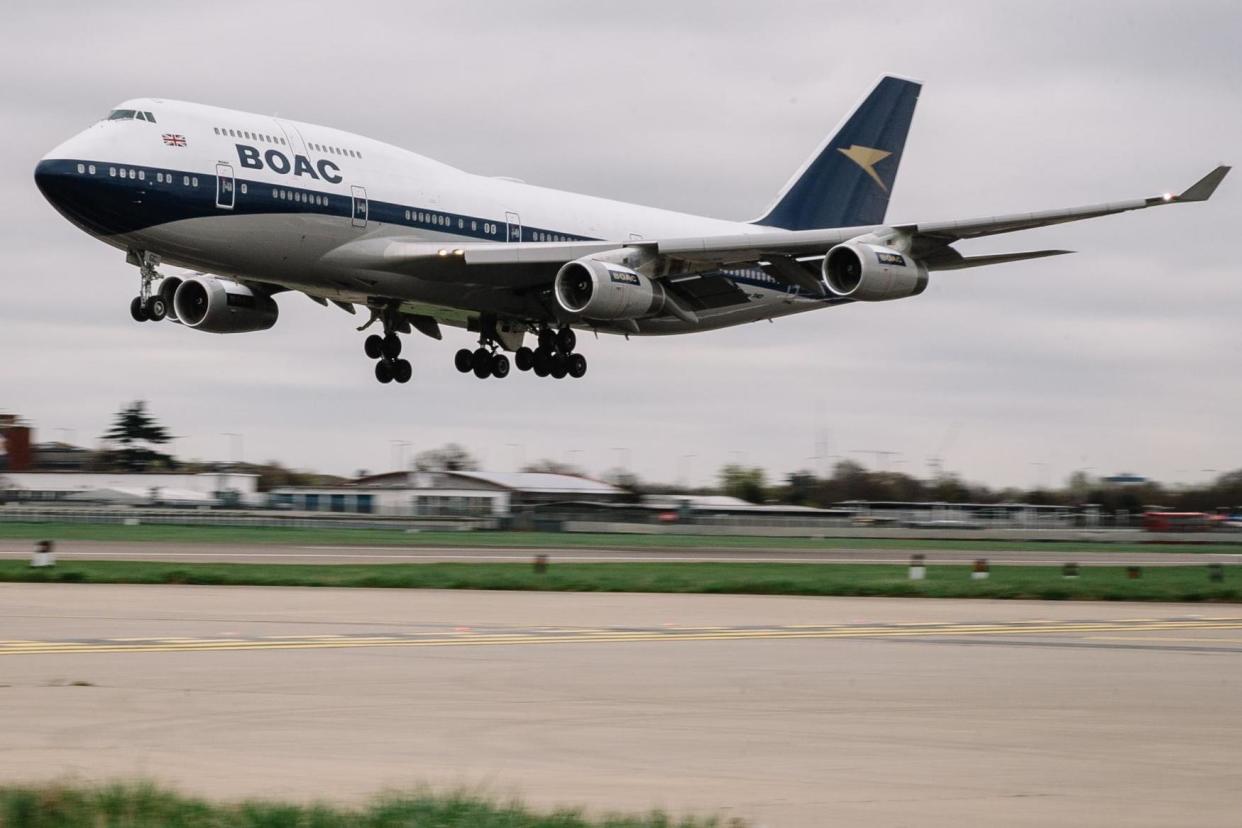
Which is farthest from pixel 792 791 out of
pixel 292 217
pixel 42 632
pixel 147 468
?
pixel 147 468

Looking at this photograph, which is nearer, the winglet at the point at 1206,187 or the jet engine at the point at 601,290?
the winglet at the point at 1206,187

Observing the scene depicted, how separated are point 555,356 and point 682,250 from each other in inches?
283

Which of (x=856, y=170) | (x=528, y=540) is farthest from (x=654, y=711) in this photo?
(x=528, y=540)

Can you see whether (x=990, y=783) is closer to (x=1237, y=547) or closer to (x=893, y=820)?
(x=893, y=820)

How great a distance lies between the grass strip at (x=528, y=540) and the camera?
63.1 m

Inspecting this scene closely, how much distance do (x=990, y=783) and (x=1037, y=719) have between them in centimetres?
372

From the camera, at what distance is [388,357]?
51406 mm

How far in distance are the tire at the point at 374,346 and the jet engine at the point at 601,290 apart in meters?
8.30

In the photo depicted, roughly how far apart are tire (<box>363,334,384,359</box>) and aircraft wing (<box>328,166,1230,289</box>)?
640cm

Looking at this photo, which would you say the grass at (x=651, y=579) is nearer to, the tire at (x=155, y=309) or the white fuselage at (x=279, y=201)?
the tire at (x=155, y=309)

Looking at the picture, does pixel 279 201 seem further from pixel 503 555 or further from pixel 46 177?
pixel 503 555

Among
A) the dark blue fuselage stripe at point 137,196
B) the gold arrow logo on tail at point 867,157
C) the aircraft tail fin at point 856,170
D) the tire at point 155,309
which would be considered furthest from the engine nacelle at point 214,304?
the gold arrow logo on tail at point 867,157

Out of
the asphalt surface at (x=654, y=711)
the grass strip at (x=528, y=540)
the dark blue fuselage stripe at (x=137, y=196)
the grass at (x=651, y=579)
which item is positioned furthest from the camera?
the grass strip at (x=528, y=540)

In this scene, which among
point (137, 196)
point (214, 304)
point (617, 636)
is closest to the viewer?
point (617, 636)
